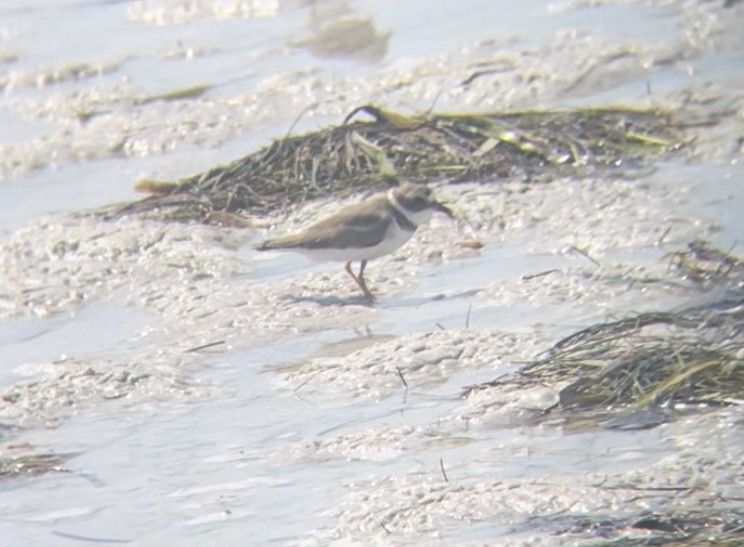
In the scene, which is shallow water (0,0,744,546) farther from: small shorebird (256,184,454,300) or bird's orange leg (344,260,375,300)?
small shorebird (256,184,454,300)

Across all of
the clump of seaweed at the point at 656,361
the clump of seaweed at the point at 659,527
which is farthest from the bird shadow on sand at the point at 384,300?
the clump of seaweed at the point at 659,527

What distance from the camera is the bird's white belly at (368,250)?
6805 mm

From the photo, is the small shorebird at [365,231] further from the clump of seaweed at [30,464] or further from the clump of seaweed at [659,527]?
the clump of seaweed at [659,527]

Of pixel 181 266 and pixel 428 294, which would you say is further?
pixel 181 266

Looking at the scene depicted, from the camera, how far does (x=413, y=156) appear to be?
810cm

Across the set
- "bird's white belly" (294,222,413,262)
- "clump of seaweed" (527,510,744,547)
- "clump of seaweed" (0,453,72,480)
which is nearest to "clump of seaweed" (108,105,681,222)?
"bird's white belly" (294,222,413,262)

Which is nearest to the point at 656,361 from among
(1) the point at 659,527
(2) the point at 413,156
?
(1) the point at 659,527

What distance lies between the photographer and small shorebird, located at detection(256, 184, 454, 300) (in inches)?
268

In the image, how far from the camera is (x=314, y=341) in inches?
250

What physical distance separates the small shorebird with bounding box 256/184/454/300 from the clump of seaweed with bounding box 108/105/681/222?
2.73 feet

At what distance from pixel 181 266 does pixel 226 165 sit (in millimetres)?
1092

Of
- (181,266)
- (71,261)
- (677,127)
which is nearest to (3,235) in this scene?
(71,261)

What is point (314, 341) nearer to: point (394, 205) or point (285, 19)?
point (394, 205)

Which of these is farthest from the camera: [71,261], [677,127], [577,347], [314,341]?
[677,127]
